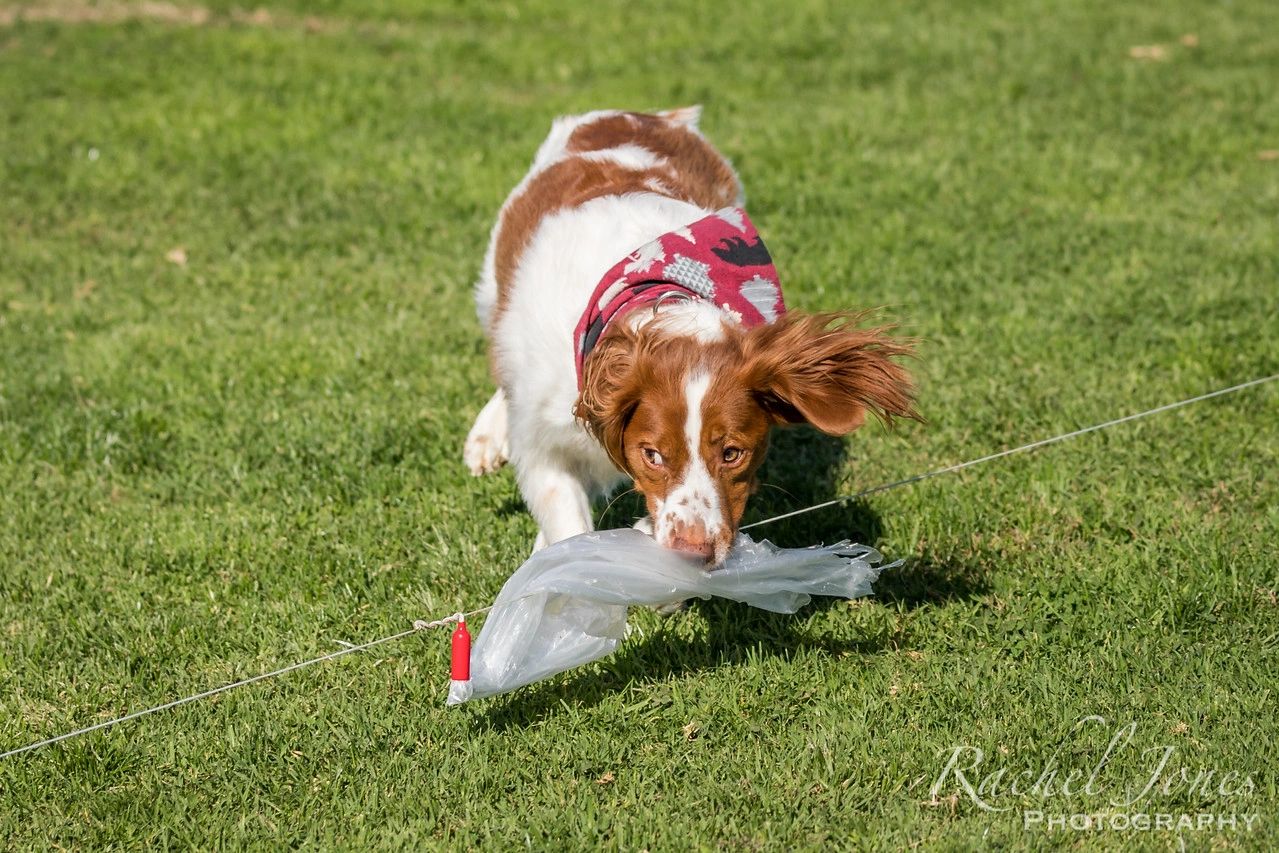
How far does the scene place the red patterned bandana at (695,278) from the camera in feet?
13.1

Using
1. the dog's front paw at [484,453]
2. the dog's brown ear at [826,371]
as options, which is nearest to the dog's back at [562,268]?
the dog's front paw at [484,453]

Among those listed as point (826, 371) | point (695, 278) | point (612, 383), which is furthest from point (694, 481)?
point (695, 278)

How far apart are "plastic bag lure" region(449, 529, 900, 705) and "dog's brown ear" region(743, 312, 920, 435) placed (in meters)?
0.40

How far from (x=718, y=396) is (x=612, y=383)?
29 cm

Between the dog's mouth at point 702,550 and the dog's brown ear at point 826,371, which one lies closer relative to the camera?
the dog's mouth at point 702,550

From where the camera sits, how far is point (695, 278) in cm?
405

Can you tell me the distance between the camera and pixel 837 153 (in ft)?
28.1

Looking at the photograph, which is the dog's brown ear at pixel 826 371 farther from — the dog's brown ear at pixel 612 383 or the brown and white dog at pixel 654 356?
the dog's brown ear at pixel 612 383

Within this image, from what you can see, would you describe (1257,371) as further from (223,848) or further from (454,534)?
(223,848)

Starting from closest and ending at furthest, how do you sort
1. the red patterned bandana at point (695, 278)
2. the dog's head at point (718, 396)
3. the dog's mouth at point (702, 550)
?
the dog's mouth at point (702, 550)
the dog's head at point (718, 396)
the red patterned bandana at point (695, 278)

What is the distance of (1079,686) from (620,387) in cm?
152

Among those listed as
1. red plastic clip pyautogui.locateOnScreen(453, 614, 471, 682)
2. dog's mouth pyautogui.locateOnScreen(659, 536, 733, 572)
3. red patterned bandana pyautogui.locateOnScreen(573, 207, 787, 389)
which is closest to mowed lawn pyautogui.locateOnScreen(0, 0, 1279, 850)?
red plastic clip pyautogui.locateOnScreen(453, 614, 471, 682)

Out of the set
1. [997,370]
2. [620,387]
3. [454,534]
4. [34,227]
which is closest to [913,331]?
[997,370]

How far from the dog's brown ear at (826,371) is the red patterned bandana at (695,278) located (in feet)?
0.91
